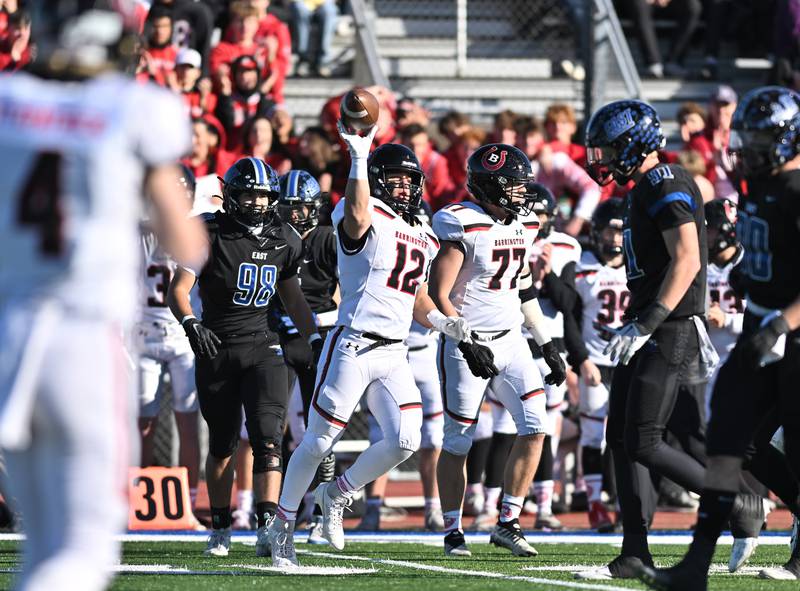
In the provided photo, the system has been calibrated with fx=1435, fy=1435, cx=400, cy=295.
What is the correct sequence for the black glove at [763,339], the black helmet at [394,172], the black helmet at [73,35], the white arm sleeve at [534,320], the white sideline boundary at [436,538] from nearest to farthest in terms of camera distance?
the black helmet at [73,35] < the black glove at [763,339] < the black helmet at [394,172] < the white arm sleeve at [534,320] < the white sideline boundary at [436,538]

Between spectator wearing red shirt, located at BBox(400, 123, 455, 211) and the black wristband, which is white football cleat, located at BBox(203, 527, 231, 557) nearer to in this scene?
the black wristband

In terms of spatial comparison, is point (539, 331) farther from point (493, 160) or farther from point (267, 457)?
point (267, 457)

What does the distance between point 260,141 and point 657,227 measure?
5.22 meters

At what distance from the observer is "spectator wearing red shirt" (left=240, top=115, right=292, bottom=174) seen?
422 inches

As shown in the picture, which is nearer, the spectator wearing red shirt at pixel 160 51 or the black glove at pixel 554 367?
the black glove at pixel 554 367

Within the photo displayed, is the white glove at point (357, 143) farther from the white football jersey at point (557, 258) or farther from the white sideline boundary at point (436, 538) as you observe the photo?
the white football jersey at point (557, 258)

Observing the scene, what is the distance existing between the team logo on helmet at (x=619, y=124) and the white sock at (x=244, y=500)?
3.96 m

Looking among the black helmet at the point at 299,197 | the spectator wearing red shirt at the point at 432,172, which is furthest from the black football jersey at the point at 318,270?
the spectator wearing red shirt at the point at 432,172

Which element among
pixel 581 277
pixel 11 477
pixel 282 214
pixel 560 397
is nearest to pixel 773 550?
pixel 560 397

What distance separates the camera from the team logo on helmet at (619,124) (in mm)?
6258

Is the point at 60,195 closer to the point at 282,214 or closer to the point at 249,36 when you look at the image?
the point at 282,214

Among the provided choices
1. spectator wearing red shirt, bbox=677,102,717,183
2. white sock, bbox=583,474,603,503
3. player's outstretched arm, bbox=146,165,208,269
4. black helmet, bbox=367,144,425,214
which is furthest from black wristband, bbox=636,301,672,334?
spectator wearing red shirt, bbox=677,102,717,183

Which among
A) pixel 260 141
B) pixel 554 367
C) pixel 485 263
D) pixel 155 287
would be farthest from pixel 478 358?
pixel 260 141

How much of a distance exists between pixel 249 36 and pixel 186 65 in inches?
40.4
